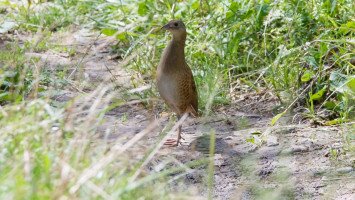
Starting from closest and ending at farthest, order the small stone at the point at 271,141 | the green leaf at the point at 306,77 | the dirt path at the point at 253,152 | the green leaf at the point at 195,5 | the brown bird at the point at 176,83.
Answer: the dirt path at the point at 253,152 → the small stone at the point at 271,141 → the brown bird at the point at 176,83 → the green leaf at the point at 306,77 → the green leaf at the point at 195,5

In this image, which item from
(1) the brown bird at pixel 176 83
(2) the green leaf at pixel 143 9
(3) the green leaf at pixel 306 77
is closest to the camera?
(1) the brown bird at pixel 176 83

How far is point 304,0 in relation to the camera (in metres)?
7.46

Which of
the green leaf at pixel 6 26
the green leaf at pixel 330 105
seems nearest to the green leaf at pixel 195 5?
the green leaf at pixel 6 26

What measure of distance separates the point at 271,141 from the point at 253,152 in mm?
215

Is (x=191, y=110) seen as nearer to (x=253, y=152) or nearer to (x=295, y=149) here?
(x=253, y=152)

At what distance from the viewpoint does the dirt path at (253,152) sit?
16.8 feet

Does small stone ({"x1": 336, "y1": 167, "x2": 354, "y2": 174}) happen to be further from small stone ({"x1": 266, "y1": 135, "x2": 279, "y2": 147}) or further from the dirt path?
small stone ({"x1": 266, "y1": 135, "x2": 279, "y2": 147})

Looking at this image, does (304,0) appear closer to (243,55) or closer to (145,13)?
(243,55)

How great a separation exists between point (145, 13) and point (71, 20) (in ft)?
3.24

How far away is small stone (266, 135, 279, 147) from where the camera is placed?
5977 millimetres

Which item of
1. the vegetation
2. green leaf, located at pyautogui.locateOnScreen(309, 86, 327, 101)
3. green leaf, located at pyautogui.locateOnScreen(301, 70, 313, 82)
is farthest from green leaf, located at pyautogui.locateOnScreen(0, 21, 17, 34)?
green leaf, located at pyautogui.locateOnScreen(309, 86, 327, 101)

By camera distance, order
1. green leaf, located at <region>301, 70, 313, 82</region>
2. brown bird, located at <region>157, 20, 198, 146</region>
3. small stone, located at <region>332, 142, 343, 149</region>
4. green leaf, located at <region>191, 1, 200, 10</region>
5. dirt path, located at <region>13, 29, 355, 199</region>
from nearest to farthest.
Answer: dirt path, located at <region>13, 29, 355, 199</region> → small stone, located at <region>332, 142, 343, 149</region> → brown bird, located at <region>157, 20, 198, 146</region> → green leaf, located at <region>301, 70, 313, 82</region> → green leaf, located at <region>191, 1, 200, 10</region>

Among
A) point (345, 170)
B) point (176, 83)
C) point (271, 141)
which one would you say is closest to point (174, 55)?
point (176, 83)

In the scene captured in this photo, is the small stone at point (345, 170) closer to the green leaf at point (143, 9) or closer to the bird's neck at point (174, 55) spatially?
the bird's neck at point (174, 55)
